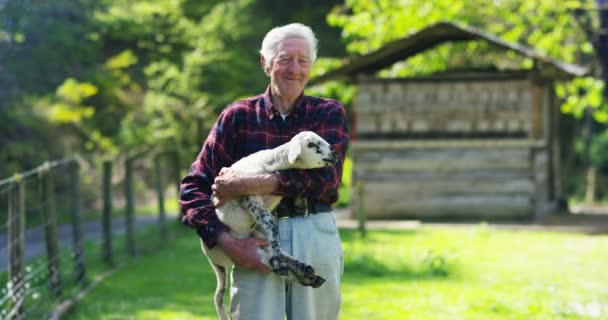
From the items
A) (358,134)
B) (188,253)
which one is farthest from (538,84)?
(188,253)

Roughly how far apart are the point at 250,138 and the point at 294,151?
17.1 inches

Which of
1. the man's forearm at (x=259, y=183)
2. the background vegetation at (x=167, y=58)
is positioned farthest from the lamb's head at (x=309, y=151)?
the background vegetation at (x=167, y=58)

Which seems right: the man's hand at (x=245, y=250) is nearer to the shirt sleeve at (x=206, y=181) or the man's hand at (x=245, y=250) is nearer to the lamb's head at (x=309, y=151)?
the shirt sleeve at (x=206, y=181)

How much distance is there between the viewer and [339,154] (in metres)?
4.44

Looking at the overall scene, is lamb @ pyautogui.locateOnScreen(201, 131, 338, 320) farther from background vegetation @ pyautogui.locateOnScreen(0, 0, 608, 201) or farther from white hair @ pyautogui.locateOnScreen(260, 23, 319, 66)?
background vegetation @ pyautogui.locateOnScreen(0, 0, 608, 201)

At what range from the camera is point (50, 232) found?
9.13 m

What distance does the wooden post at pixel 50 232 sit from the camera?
8977 millimetres

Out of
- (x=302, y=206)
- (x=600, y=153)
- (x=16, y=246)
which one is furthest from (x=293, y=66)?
(x=600, y=153)

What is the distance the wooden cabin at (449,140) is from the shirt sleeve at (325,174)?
1250 centimetres

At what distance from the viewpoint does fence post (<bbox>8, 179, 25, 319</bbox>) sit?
761cm

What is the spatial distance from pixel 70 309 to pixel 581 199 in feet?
88.8

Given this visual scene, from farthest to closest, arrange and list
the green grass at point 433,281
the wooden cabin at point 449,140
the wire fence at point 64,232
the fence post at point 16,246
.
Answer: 1. the wooden cabin at point 449,140
2. the green grass at point 433,281
3. the wire fence at point 64,232
4. the fence post at point 16,246

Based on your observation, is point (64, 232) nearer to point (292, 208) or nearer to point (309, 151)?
point (292, 208)

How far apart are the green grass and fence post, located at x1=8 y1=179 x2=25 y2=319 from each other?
0.95 meters
